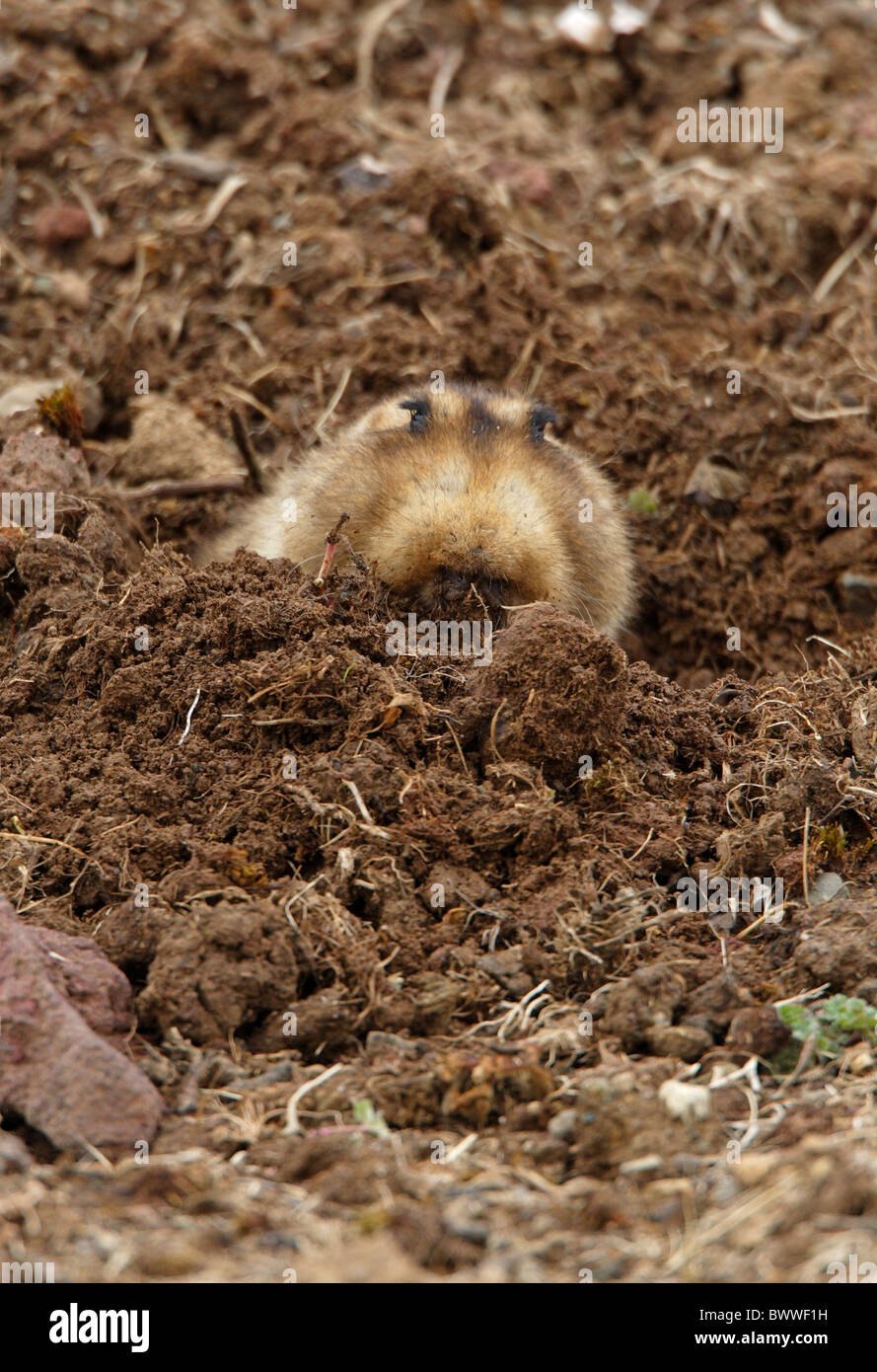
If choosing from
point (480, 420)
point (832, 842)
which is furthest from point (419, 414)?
point (832, 842)

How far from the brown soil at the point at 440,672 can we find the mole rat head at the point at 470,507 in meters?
0.36

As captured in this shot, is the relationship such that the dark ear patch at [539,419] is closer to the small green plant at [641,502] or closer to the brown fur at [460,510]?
the brown fur at [460,510]

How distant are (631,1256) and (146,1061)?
4.34 ft

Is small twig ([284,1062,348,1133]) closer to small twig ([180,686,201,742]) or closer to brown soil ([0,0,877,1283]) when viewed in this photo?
brown soil ([0,0,877,1283])

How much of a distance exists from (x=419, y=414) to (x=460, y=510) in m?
0.76

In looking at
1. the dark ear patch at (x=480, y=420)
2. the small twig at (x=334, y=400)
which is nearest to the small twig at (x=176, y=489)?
the small twig at (x=334, y=400)

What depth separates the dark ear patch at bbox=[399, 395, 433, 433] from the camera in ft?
19.0

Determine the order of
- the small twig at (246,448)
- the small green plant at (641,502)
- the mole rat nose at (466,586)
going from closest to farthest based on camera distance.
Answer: the mole rat nose at (466,586)
the small twig at (246,448)
the small green plant at (641,502)

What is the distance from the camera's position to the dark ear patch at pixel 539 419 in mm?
6016

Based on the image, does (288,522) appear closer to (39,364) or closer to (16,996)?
(39,364)

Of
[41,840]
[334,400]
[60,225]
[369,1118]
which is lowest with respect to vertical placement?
[369,1118]

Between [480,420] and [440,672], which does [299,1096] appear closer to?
[440,672]

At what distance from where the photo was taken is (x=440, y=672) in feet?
15.5

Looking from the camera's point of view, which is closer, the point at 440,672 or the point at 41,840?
the point at 41,840
